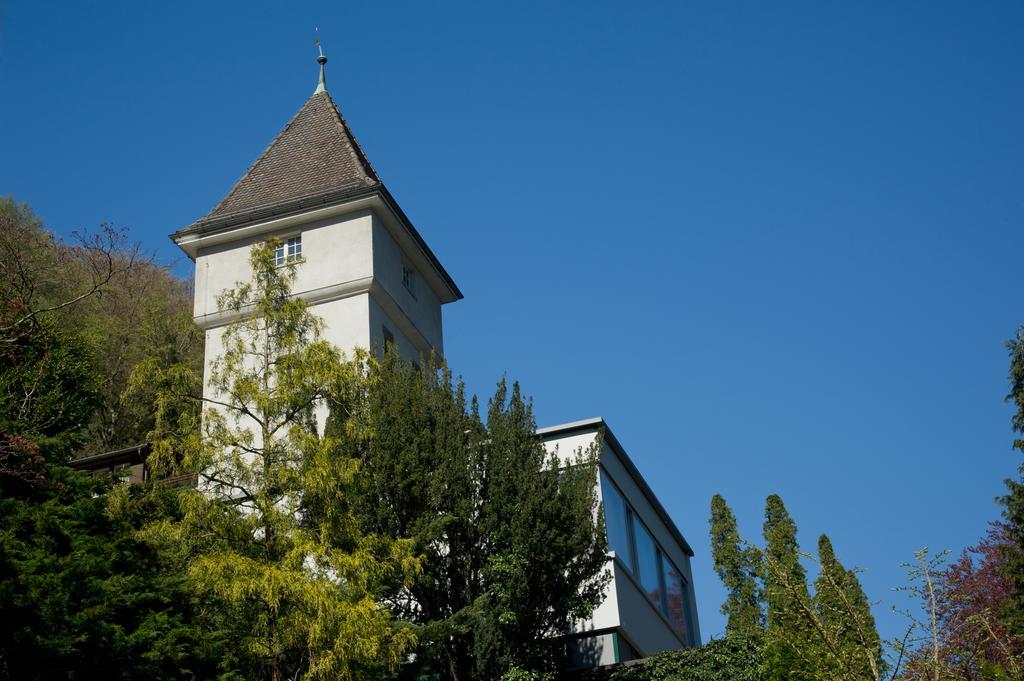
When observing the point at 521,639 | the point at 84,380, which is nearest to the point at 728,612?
the point at 521,639

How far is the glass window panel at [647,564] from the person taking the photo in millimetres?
24422

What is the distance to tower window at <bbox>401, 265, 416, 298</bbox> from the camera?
97.9ft

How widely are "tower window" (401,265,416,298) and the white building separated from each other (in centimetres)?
4

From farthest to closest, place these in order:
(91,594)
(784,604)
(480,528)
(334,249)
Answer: (334,249) < (480,528) < (91,594) < (784,604)

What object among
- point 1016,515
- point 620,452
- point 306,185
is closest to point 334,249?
point 306,185

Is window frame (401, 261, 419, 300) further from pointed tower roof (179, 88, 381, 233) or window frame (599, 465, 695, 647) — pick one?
window frame (599, 465, 695, 647)

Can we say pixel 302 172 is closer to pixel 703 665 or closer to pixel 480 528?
pixel 480 528

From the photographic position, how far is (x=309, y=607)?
13.8 meters

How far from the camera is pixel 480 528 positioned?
1858 centimetres

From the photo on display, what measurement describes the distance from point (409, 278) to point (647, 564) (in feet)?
32.9

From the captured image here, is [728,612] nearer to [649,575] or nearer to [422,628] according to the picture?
[649,575]

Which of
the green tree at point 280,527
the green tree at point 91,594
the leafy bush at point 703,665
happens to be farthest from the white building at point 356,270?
the green tree at point 91,594

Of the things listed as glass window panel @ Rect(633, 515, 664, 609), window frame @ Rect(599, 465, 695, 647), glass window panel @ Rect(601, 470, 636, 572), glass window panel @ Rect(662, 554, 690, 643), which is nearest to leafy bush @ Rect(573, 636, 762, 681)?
window frame @ Rect(599, 465, 695, 647)

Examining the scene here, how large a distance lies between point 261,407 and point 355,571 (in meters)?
2.61
